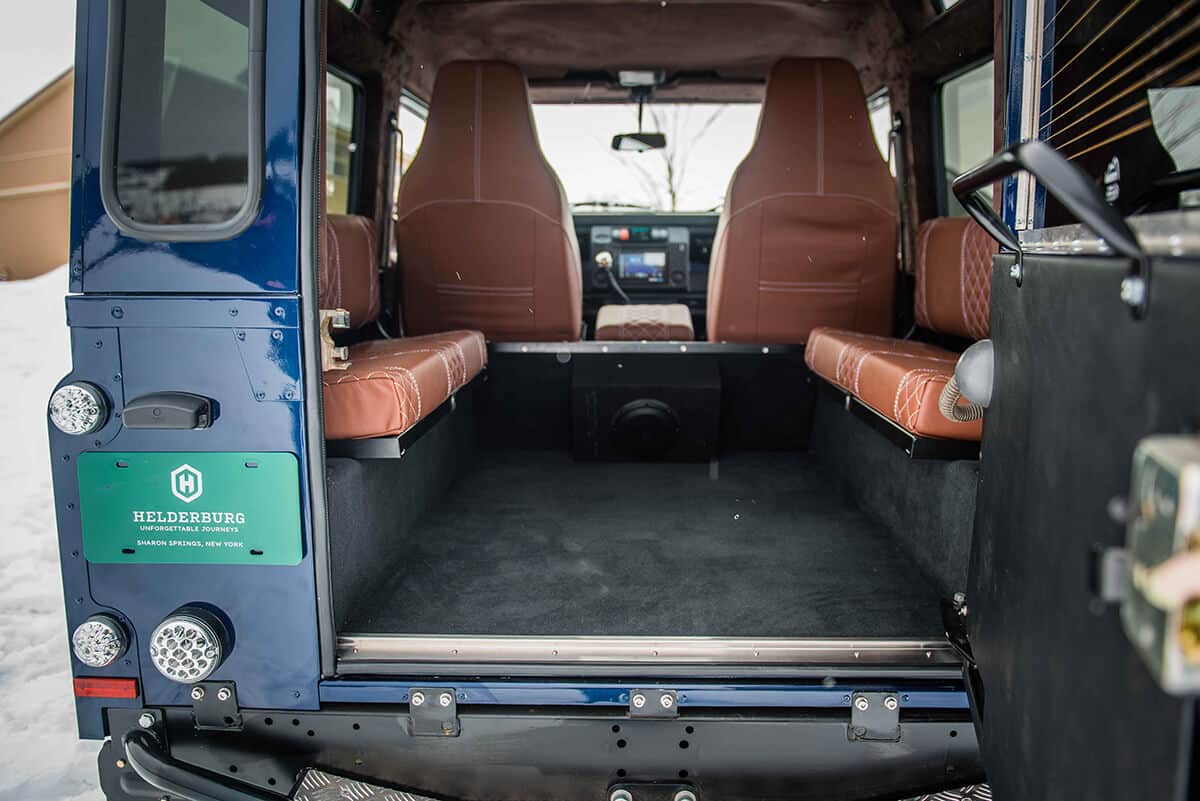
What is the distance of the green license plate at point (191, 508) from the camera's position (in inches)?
57.5

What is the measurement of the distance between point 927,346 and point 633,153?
1.92 meters

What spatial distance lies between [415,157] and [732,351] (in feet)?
4.46

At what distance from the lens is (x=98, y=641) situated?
1.49m

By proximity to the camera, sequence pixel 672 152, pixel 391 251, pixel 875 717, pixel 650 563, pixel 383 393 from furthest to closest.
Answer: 1. pixel 672 152
2. pixel 391 251
3. pixel 650 563
4. pixel 383 393
5. pixel 875 717

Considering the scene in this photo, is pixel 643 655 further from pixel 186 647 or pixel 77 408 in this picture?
pixel 77 408

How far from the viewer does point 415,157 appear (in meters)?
2.99

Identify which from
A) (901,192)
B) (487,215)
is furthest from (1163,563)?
(901,192)

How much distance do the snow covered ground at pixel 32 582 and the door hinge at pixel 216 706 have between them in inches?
31.8

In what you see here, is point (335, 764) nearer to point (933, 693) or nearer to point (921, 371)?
point (933, 693)

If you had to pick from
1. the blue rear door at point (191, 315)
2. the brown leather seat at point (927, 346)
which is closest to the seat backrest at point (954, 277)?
the brown leather seat at point (927, 346)

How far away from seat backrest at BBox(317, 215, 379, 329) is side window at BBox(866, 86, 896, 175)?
2.09 m

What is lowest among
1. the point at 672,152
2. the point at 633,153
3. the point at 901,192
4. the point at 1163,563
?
the point at 1163,563

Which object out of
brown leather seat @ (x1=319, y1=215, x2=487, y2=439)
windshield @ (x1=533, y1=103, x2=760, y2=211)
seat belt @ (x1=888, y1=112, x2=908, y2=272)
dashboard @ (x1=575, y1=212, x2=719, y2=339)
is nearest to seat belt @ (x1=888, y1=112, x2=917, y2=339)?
seat belt @ (x1=888, y1=112, x2=908, y2=272)

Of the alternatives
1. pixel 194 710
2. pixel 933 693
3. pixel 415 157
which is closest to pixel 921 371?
pixel 933 693
